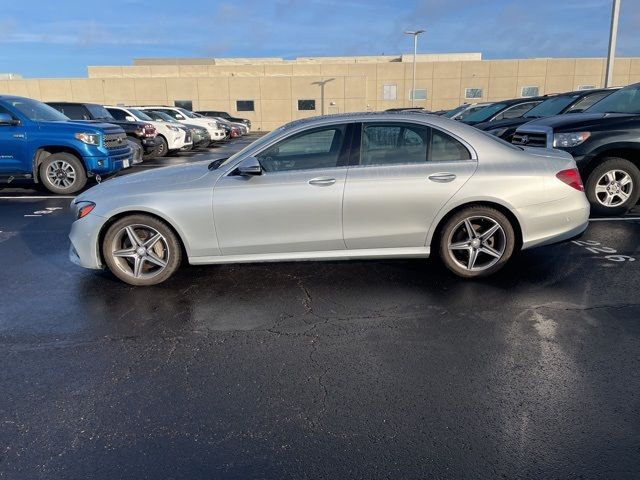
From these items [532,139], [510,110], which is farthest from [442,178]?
[510,110]

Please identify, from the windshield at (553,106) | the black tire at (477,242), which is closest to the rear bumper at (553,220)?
the black tire at (477,242)

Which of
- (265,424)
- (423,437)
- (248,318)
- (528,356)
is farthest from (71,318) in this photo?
(528,356)

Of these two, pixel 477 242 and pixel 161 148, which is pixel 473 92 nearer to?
pixel 161 148

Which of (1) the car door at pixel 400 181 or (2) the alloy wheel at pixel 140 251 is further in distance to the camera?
(2) the alloy wheel at pixel 140 251

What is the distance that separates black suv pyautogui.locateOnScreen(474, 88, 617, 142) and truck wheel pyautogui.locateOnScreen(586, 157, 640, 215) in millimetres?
3902

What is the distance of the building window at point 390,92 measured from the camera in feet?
140

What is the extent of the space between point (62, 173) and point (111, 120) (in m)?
4.51

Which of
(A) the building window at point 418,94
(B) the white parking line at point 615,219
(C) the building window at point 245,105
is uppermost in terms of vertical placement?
(A) the building window at point 418,94

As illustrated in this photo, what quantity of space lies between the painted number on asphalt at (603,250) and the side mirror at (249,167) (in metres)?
3.86

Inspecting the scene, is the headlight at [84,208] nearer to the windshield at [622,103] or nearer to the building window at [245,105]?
the windshield at [622,103]

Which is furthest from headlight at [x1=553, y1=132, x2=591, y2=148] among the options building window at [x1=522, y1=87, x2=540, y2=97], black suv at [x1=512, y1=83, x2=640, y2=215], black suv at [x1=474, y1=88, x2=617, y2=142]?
building window at [x1=522, y1=87, x2=540, y2=97]

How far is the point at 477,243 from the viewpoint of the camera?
180 inches

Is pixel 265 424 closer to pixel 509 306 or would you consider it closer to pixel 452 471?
pixel 452 471

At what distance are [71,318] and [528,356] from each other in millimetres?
3577
